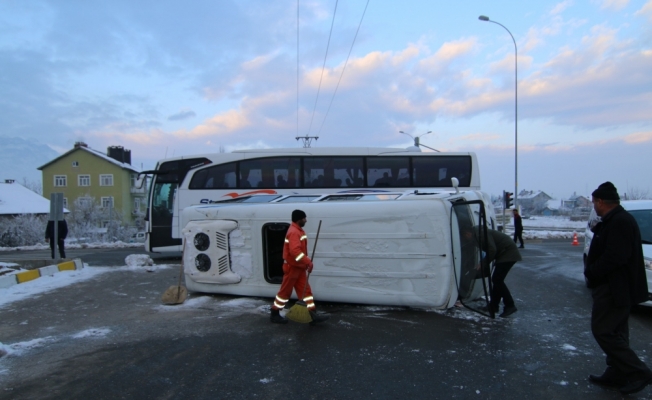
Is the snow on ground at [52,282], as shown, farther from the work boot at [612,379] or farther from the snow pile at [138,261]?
the work boot at [612,379]

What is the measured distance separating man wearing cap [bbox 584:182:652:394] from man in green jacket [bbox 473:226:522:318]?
2.17 m

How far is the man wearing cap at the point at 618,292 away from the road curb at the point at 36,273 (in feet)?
32.4

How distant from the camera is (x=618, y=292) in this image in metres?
4.02

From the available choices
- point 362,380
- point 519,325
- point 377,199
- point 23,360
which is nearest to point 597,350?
point 519,325

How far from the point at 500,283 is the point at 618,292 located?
2424 mm

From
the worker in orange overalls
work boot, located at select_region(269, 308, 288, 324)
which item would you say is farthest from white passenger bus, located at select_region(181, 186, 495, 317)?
work boot, located at select_region(269, 308, 288, 324)

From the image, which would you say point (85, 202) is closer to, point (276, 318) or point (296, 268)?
point (276, 318)

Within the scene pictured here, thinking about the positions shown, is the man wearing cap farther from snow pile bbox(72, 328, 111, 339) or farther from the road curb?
the road curb

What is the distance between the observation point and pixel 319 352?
5.11 meters

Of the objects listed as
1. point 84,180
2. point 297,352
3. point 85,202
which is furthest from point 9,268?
point 84,180

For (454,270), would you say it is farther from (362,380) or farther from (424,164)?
(424,164)

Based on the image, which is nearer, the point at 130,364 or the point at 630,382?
the point at 630,382

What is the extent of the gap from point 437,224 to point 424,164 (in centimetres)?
876

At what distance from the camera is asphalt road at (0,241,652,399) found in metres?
4.12
